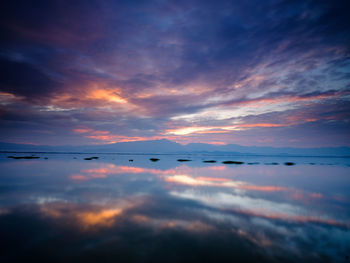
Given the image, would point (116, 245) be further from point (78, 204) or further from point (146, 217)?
point (78, 204)

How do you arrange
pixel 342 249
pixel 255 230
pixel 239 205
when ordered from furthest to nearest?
1. pixel 239 205
2. pixel 255 230
3. pixel 342 249

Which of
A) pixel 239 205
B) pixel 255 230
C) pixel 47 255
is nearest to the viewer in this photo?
pixel 47 255

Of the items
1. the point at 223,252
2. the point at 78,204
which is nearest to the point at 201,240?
the point at 223,252

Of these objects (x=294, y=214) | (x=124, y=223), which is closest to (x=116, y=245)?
(x=124, y=223)

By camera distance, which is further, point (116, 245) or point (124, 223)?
point (124, 223)

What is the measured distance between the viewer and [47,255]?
5.67 m

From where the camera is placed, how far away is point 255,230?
8.00m

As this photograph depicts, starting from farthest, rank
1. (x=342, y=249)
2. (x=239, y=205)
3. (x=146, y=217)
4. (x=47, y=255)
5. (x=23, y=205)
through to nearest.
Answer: (x=239, y=205) → (x=23, y=205) → (x=146, y=217) → (x=342, y=249) → (x=47, y=255)

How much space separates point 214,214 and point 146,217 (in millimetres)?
4079

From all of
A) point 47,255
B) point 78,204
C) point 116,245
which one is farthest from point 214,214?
point 78,204

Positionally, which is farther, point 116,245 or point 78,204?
point 78,204

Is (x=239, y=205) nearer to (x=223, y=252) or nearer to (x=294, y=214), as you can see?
(x=294, y=214)

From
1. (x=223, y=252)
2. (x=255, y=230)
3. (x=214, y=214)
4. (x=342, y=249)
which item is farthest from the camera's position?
(x=214, y=214)

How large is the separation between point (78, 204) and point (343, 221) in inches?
645
